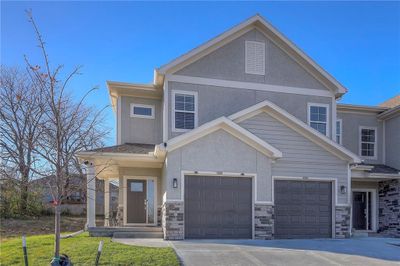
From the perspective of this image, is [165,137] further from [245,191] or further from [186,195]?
[245,191]

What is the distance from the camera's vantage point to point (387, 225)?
55.3ft

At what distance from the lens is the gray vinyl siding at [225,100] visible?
47.4ft

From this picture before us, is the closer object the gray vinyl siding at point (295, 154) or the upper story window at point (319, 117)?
the gray vinyl siding at point (295, 154)

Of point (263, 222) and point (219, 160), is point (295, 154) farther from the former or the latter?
point (219, 160)

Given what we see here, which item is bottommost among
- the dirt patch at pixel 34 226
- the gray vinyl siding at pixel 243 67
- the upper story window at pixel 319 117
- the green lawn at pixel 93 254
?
the dirt patch at pixel 34 226

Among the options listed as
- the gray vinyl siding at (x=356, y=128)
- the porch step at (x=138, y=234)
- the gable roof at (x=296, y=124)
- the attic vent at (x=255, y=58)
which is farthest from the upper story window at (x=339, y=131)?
the porch step at (x=138, y=234)

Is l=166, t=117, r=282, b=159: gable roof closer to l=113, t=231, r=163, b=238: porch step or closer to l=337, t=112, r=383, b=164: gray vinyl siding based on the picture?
l=113, t=231, r=163, b=238: porch step

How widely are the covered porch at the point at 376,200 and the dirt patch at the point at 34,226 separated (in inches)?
516

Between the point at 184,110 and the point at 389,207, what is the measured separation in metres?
10.6

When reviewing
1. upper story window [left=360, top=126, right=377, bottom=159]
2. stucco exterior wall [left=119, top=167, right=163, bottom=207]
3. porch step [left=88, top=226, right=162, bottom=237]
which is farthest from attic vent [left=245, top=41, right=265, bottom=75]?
porch step [left=88, top=226, right=162, bottom=237]

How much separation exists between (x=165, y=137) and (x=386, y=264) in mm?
8387

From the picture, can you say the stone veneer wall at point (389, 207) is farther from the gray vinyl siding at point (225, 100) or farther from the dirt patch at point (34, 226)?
the dirt patch at point (34, 226)

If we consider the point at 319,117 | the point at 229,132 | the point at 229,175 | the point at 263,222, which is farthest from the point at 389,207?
the point at 229,132

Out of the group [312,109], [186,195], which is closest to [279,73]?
[312,109]
